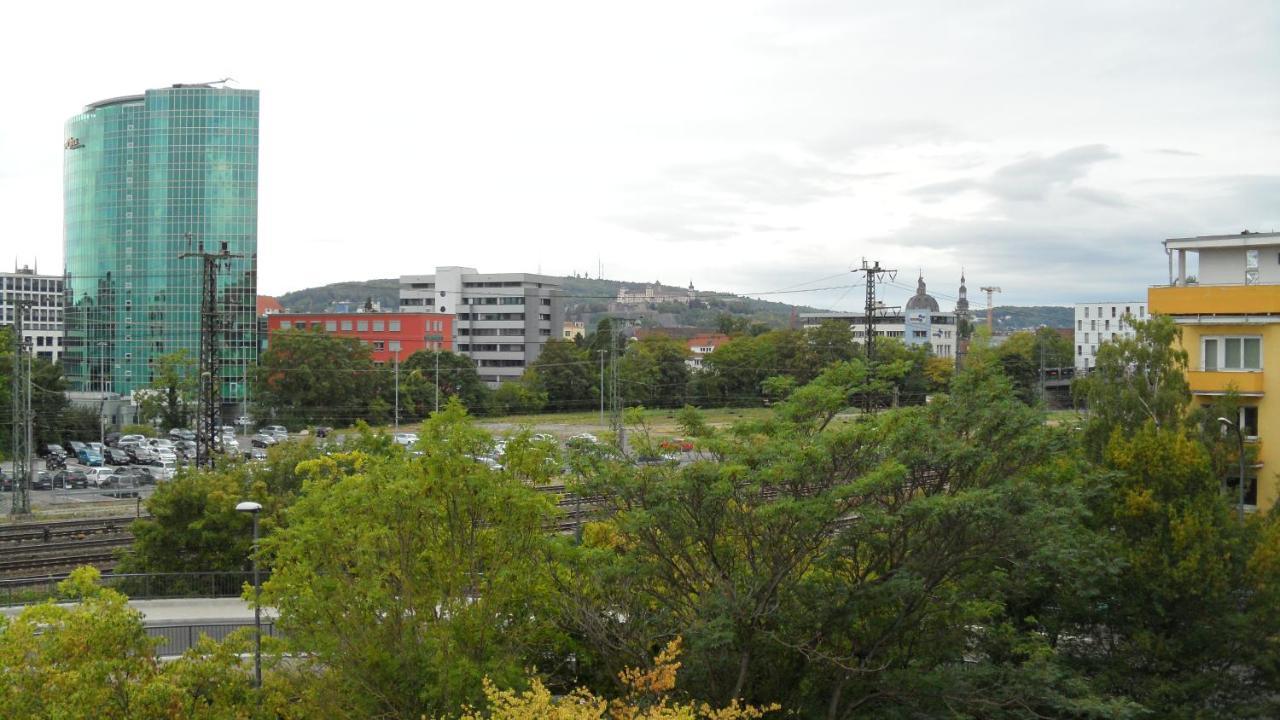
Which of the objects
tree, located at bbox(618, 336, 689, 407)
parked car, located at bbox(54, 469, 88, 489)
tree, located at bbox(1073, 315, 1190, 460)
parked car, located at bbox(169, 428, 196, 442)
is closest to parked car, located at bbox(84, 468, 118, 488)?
parked car, located at bbox(54, 469, 88, 489)

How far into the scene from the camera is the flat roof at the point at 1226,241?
33.2m

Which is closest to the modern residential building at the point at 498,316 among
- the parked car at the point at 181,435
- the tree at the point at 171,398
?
the tree at the point at 171,398

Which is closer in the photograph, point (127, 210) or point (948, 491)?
point (948, 491)

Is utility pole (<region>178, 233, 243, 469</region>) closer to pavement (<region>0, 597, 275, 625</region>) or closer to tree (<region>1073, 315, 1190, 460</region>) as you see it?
pavement (<region>0, 597, 275, 625</region>)

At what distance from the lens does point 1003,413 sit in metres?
17.3

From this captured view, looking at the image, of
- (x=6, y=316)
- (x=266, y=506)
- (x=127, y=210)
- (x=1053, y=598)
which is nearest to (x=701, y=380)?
(x=127, y=210)

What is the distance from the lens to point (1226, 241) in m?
33.7

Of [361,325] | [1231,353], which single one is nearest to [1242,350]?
[1231,353]

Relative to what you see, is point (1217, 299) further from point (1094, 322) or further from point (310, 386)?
point (1094, 322)

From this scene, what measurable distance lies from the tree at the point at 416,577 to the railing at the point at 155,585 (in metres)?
11.6

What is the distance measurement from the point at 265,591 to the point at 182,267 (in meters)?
86.5

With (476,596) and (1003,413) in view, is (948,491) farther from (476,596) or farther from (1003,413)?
(476,596)

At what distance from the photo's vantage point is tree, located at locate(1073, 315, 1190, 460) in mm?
25406

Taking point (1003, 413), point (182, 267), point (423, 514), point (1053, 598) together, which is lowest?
point (1053, 598)
